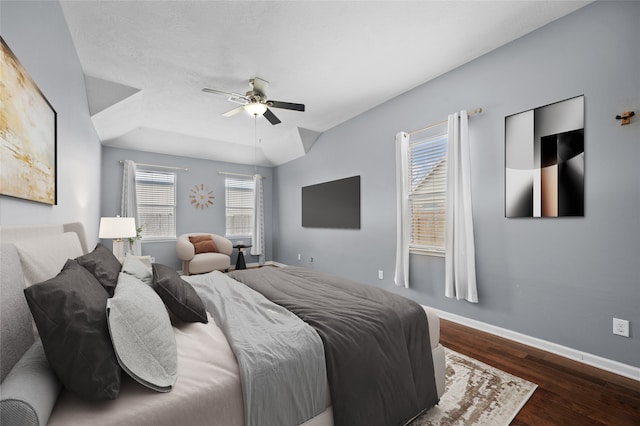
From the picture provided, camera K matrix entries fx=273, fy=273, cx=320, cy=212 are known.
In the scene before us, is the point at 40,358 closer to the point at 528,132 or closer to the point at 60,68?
the point at 60,68

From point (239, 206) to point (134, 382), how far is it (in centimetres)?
567

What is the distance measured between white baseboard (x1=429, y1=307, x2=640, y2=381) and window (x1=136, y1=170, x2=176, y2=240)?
530 cm

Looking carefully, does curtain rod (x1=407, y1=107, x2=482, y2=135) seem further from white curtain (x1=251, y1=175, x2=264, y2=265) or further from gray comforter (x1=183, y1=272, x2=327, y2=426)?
white curtain (x1=251, y1=175, x2=264, y2=265)

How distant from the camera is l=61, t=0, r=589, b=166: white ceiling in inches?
86.1

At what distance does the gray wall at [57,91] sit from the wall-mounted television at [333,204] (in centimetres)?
337

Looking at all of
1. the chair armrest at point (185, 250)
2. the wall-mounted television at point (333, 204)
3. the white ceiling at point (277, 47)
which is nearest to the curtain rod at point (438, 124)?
the white ceiling at point (277, 47)

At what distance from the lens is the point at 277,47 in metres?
2.65

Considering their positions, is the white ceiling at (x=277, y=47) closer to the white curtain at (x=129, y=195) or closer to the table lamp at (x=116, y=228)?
the white curtain at (x=129, y=195)

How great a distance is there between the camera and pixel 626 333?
1979mm

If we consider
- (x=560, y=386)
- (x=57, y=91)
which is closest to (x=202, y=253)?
(x=57, y=91)

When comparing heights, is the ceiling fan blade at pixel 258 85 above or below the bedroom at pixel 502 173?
above

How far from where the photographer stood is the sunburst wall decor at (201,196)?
5.84 m

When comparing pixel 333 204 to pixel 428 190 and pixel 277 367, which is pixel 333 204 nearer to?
pixel 428 190

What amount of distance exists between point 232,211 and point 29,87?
195 inches
